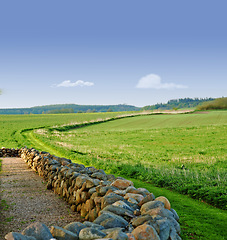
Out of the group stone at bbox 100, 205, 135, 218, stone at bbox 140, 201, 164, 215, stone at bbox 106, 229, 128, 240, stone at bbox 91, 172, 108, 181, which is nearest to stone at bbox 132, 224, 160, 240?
stone at bbox 106, 229, 128, 240

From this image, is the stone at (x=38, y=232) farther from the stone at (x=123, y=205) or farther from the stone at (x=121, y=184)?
the stone at (x=121, y=184)

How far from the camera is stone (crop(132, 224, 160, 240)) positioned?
13.4 ft

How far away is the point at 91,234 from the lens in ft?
13.5

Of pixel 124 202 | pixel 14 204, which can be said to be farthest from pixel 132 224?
pixel 14 204

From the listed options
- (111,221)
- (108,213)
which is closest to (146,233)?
(111,221)

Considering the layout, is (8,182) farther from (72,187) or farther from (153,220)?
(153,220)

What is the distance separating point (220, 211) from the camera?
7.32m

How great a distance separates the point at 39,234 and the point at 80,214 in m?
3.59

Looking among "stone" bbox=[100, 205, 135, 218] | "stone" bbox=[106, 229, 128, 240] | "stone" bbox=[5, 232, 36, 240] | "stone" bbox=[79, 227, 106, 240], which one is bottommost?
"stone" bbox=[100, 205, 135, 218]

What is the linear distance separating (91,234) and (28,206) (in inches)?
193

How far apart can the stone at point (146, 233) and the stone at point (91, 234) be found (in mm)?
607

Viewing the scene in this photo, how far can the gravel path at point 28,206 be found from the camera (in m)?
6.78

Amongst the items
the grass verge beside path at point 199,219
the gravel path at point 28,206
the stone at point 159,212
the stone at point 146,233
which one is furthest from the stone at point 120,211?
the gravel path at point 28,206

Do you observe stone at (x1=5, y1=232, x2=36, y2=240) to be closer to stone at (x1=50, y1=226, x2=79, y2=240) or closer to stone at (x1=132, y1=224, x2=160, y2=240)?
stone at (x1=50, y1=226, x2=79, y2=240)
